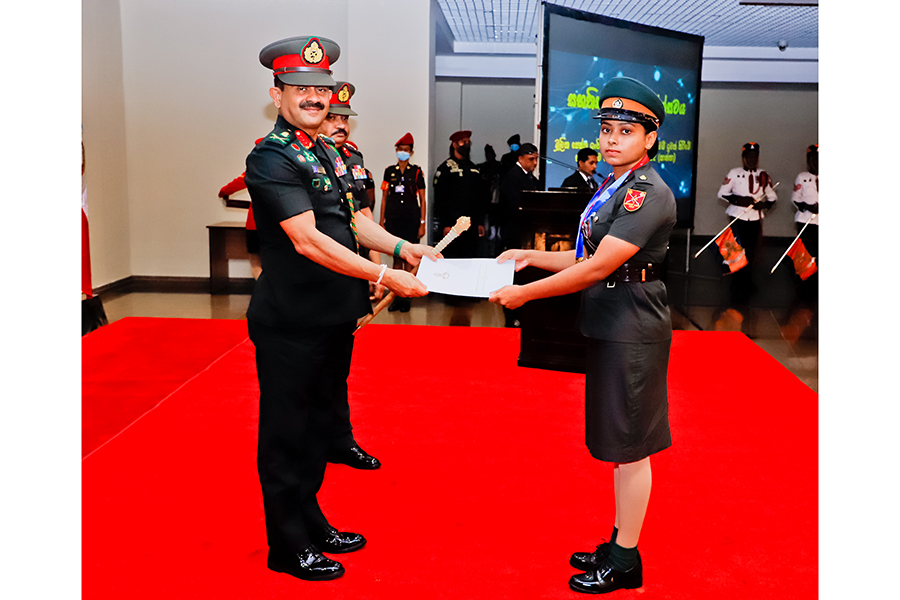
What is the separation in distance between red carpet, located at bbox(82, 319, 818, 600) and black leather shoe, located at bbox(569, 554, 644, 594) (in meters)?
0.03

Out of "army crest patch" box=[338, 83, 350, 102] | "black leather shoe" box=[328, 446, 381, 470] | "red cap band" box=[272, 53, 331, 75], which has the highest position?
"army crest patch" box=[338, 83, 350, 102]

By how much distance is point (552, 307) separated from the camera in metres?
4.76

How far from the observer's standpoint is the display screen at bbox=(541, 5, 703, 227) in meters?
5.36

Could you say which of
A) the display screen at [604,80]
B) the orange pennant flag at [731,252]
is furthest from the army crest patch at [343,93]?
the orange pennant flag at [731,252]

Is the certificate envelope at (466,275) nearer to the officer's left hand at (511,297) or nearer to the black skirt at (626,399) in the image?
the officer's left hand at (511,297)

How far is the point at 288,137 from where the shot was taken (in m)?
2.16

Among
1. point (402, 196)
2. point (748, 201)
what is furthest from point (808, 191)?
point (402, 196)

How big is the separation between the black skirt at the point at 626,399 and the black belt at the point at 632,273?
0.62 feet

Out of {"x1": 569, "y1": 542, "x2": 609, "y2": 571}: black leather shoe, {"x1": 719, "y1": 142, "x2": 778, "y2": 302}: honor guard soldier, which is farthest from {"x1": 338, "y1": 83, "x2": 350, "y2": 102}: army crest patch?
{"x1": 719, "y1": 142, "x2": 778, "y2": 302}: honor guard soldier

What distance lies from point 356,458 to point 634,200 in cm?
173

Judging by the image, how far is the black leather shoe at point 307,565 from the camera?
228 cm

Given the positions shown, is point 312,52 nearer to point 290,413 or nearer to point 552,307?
point 290,413

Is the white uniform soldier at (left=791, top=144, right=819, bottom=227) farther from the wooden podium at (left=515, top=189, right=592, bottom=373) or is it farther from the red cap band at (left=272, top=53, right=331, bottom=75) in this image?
the red cap band at (left=272, top=53, right=331, bottom=75)

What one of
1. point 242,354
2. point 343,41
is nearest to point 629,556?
point 242,354
